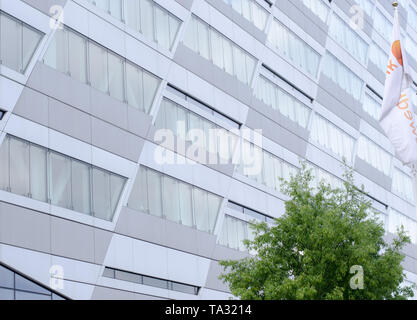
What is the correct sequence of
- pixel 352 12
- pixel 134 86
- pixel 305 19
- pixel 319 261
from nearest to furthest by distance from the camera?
pixel 319 261 < pixel 134 86 < pixel 305 19 < pixel 352 12

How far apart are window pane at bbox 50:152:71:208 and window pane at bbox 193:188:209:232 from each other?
7.90 m

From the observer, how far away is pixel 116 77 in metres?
30.1

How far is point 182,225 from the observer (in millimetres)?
31719

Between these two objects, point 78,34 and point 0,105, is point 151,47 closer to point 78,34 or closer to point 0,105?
point 78,34

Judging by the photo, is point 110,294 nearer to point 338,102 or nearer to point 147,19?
point 147,19

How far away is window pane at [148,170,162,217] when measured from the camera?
100.0 ft

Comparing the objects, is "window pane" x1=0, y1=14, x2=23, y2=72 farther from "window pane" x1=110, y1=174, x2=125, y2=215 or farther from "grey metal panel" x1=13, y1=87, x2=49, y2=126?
"window pane" x1=110, y1=174, x2=125, y2=215

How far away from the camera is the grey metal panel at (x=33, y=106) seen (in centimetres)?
2538

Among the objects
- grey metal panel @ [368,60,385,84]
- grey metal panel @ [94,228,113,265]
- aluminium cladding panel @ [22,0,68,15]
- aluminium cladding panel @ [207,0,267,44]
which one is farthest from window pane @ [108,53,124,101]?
grey metal panel @ [368,60,385,84]

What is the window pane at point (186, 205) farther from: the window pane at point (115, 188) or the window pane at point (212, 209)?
the window pane at point (115, 188)

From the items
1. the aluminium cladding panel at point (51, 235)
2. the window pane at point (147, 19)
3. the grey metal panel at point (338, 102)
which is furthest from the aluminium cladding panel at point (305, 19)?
the aluminium cladding panel at point (51, 235)

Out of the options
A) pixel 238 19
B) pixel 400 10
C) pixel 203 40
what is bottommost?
pixel 203 40

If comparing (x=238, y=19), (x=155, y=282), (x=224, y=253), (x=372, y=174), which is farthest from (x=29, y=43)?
(x=372, y=174)

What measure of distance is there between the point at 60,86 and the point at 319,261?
1235 cm
